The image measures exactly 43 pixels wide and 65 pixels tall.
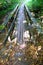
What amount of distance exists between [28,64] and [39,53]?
3.15 feet

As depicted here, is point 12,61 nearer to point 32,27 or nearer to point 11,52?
point 11,52

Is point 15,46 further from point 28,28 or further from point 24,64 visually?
point 28,28

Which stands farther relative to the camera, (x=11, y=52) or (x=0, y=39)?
(x=0, y=39)

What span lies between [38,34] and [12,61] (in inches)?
113

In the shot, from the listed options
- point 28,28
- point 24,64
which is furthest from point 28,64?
point 28,28

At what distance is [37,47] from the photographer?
22.7 feet

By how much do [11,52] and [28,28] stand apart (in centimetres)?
336

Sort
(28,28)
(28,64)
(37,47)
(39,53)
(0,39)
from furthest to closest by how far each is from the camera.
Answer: (28,28)
(0,39)
(37,47)
(39,53)
(28,64)

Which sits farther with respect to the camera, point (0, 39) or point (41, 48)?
point (0, 39)

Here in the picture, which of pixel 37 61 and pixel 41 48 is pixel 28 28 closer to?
pixel 41 48

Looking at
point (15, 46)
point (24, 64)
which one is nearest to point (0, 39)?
point (15, 46)

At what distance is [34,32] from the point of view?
29.0 feet

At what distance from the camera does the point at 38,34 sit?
27.6 ft

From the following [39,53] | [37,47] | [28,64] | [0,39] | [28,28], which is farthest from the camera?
[28,28]
